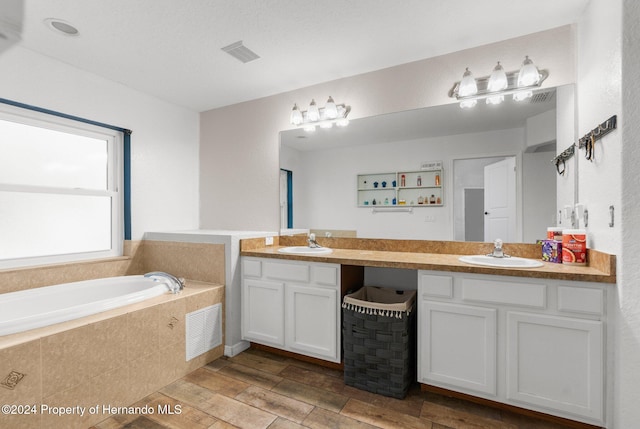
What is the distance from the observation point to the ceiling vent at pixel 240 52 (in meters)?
2.14

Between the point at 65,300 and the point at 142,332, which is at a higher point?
the point at 65,300

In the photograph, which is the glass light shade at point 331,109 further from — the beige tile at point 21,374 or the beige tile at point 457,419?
the beige tile at point 21,374

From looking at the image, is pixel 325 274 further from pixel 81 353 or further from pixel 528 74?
pixel 528 74

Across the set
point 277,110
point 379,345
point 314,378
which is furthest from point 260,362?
A: point 277,110

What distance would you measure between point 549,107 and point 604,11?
1.83 ft

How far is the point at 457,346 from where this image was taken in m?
1.74

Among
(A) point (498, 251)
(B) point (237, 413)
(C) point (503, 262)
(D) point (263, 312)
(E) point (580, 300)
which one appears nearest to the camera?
(E) point (580, 300)

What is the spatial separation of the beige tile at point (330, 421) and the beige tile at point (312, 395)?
6 centimetres

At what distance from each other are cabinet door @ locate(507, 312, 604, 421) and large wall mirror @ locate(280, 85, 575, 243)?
0.67 m

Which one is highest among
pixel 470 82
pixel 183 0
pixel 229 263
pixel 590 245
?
pixel 183 0

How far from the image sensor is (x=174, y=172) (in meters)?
3.17

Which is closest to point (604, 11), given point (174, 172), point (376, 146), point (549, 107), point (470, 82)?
point (549, 107)

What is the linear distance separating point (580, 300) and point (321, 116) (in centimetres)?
214

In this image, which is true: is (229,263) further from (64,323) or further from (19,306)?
(19,306)
